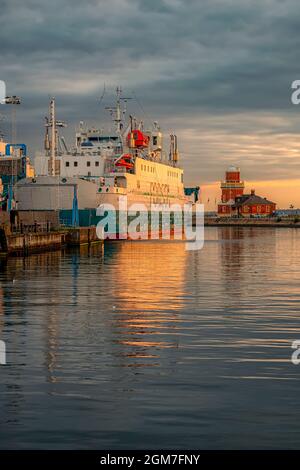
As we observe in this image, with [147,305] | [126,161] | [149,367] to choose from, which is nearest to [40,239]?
[147,305]

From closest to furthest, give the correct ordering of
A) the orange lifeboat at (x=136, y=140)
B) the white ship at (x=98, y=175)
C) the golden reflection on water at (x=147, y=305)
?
the golden reflection on water at (x=147, y=305) → the white ship at (x=98, y=175) → the orange lifeboat at (x=136, y=140)

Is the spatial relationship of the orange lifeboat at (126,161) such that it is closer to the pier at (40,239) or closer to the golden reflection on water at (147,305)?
the pier at (40,239)

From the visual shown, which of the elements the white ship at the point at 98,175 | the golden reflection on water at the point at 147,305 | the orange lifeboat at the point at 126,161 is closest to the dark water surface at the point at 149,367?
the golden reflection on water at the point at 147,305

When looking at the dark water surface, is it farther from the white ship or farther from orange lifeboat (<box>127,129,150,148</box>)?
orange lifeboat (<box>127,129,150,148</box>)

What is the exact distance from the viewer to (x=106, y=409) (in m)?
12.2

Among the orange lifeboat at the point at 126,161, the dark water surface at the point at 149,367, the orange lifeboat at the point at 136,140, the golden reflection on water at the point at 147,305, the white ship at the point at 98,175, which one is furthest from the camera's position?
the orange lifeboat at the point at 136,140

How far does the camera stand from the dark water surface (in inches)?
436

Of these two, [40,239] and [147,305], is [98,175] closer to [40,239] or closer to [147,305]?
[40,239]

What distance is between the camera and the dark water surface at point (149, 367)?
11070 millimetres

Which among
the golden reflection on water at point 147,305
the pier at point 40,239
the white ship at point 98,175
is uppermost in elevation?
the white ship at point 98,175

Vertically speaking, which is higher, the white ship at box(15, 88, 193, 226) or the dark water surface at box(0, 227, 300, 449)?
the white ship at box(15, 88, 193, 226)

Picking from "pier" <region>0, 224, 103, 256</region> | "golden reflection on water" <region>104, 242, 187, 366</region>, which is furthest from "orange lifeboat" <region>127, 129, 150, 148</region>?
"golden reflection on water" <region>104, 242, 187, 366</region>

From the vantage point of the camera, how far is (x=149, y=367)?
50.8 ft

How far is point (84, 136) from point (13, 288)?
74.9m
